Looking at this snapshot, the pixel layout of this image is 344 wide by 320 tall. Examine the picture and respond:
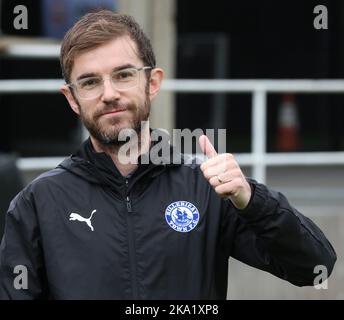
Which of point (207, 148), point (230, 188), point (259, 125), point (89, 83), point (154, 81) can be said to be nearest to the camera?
point (230, 188)

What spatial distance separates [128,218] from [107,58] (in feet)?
1.60

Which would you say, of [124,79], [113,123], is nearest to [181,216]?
[113,123]

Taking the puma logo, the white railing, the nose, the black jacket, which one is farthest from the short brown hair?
the white railing

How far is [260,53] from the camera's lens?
1515cm

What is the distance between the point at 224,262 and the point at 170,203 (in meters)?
0.25

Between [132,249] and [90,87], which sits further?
[90,87]

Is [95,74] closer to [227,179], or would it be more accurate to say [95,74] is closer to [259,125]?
[227,179]

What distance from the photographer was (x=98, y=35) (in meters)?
2.73

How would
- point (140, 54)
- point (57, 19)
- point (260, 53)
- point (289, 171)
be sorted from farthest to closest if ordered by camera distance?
point (260, 53)
point (289, 171)
point (57, 19)
point (140, 54)

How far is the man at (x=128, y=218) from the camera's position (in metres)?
2.58

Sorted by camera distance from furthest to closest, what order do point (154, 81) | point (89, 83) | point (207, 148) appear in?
point (154, 81), point (89, 83), point (207, 148)

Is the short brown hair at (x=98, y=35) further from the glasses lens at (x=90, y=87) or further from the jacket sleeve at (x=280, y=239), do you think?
the jacket sleeve at (x=280, y=239)

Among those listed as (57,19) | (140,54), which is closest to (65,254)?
(140,54)
